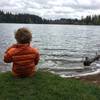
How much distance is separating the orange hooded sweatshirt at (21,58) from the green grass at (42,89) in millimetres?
247

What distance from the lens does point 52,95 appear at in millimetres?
8367

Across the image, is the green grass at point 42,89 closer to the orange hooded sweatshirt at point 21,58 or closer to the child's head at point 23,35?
the orange hooded sweatshirt at point 21,58

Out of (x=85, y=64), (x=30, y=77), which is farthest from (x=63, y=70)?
(x=30, y=77)

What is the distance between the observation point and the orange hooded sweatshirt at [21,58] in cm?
930

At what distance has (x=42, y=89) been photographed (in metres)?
8.70

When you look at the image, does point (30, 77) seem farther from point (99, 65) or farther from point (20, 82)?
point (99, 65)

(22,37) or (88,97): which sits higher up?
(22,37)

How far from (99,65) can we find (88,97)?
65.5 feet

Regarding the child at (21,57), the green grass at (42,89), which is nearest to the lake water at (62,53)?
the child at (21,57)

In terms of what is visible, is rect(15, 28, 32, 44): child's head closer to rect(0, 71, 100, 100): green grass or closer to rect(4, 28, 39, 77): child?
rect(4, 28, 39, 77): child

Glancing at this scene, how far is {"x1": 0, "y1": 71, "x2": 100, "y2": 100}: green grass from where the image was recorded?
27.1ft

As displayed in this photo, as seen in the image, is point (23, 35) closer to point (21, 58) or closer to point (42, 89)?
point (21, 58)

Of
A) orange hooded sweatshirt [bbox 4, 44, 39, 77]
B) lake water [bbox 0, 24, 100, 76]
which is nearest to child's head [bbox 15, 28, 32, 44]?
orange hooded sweatshirt [bbox 4, 44, 39, 77]

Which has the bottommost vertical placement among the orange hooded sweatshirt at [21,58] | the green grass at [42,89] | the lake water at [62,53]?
the lake water at [62,53]
